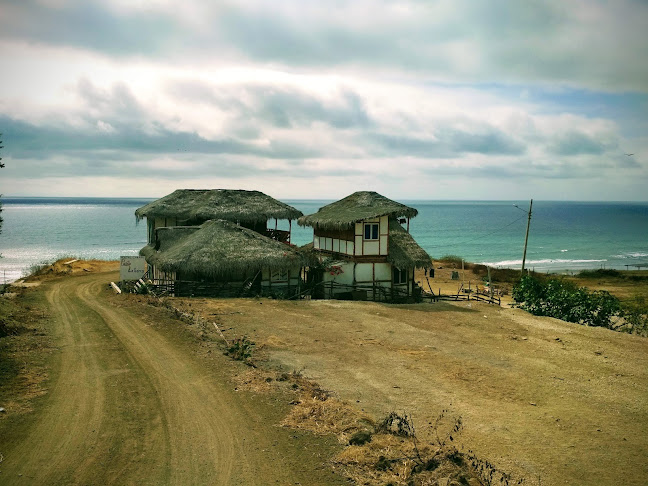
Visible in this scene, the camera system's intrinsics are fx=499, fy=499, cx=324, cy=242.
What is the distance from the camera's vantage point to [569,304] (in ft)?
85.7

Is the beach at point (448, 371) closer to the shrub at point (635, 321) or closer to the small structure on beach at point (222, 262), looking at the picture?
the small structure on beach at point (222, 262)

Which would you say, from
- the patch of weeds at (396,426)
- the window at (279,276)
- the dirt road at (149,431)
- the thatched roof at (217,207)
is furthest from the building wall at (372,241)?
the patch of weeds at (396,426)

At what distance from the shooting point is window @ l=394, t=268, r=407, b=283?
101ft

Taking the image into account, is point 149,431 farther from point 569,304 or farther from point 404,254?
point 569,304

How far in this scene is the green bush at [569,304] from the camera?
25078mm

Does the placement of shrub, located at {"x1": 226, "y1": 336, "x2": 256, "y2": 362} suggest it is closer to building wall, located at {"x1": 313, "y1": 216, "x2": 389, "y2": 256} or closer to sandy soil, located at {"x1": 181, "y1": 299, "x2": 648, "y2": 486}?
sandy soil, located at {"x1": 181, "y1": 299, "x2": 648, "y2": 486}

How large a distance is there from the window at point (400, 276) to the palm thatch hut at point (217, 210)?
11.0 m

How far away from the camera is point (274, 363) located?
15.0m

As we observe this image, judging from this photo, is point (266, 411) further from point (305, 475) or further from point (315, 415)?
point (305, 475)

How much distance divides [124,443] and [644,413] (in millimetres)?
12629

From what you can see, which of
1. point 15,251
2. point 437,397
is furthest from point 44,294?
point 15,251

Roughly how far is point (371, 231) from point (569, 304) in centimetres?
1133

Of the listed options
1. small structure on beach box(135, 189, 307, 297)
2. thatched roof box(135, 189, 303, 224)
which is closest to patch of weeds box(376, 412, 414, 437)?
small structure on beach box(135, 189, 307, 297)

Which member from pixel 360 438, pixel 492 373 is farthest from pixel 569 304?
pixel 360 438
